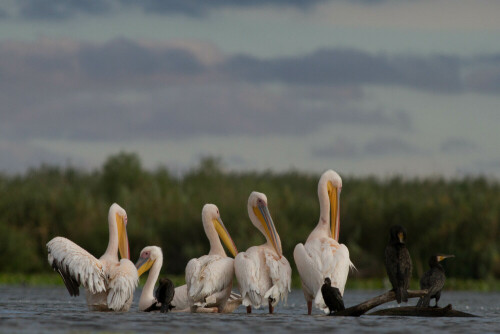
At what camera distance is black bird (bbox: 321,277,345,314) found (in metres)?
11.6

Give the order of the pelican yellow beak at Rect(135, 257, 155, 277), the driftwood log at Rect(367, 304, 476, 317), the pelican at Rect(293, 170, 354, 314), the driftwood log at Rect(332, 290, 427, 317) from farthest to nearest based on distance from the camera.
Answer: the pelican yellow beak at Rect(135, 257, 155, 277) → the pelican at Rect(293, 170, 354, 314) → the driftwood log at Rect(367, 304, 476, 317) → the driftwood log at Rect(332, 290, 427, 317)

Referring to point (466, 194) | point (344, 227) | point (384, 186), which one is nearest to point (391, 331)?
point (344, 227)

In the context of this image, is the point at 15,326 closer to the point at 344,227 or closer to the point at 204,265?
the point at 204,265

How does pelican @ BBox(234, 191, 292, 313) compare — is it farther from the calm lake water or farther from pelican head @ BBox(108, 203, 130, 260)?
pelican head @ BBox(108, 203, 130, 260)

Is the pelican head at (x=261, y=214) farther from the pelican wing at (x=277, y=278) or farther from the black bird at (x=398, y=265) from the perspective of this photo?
the black bird at (x=398, y=265)

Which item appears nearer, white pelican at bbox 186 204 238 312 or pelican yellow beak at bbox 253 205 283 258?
white pelican at bbox 186 204 238 312

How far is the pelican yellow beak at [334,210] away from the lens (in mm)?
13328

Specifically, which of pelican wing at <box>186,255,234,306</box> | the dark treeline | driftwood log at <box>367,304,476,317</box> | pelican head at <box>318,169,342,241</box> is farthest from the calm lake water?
the dark treeline

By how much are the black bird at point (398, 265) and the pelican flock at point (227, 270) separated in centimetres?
74

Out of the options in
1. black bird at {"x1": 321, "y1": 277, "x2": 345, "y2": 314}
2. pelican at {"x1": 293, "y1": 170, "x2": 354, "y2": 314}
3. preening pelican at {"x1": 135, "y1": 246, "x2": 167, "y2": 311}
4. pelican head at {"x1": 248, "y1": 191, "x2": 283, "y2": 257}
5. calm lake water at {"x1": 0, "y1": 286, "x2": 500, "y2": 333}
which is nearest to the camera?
calm lake water at {"x1": 0, "y1": 286, "x2": 500, "y2": 333}

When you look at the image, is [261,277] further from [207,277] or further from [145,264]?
[145,264]

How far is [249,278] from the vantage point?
11820mm

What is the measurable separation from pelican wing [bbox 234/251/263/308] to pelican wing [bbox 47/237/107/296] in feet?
6.31

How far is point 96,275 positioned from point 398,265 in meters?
3.97
